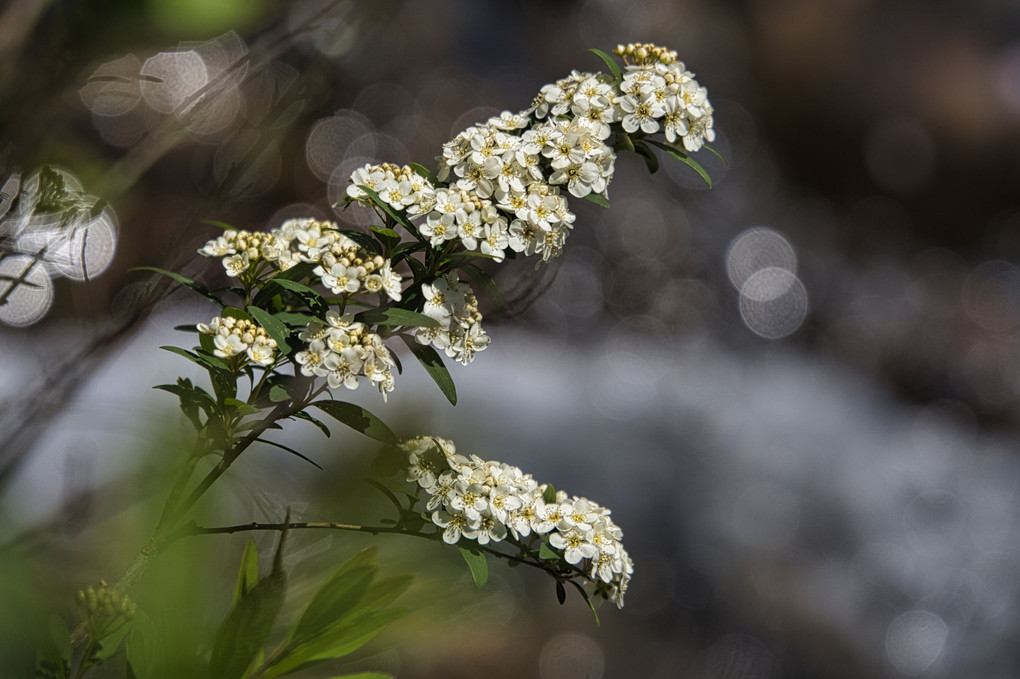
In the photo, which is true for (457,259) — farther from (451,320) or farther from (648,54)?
(648,54)

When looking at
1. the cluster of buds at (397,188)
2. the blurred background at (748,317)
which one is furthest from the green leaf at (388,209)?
the blurred background at (748,317)

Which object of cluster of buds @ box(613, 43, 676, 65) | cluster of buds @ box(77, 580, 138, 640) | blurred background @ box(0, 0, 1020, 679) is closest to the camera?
cluster of buds @ box(77, 580, 138, 640)

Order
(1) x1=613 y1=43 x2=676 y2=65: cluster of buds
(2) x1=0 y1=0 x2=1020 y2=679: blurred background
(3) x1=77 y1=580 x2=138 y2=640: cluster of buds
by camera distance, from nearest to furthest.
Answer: (3) x1=77 y1=580 x2=138 y2=640: cluster of buds, (1) x1=613 y1=43 x2=676 y2=65: cluster of buds, (2) x1=0 y1=0 x2=1020 y2=679: blurred background

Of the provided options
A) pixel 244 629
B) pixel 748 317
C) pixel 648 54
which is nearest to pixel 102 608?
pixel 244 629

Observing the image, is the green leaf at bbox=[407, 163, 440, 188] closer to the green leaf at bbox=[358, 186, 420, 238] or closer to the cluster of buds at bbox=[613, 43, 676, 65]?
the green leaf at bbox=[358, 186, 420, 238]

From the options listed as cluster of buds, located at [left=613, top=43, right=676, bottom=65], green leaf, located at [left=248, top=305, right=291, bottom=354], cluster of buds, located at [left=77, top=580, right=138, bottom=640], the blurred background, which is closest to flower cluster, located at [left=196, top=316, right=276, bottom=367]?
green leaf, located at [left=248, top=305, right=291, bottom=354]

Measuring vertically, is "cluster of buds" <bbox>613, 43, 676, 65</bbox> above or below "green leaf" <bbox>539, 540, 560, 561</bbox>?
above

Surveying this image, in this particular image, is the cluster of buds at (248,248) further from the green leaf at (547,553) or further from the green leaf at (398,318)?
the green leaf at (547,553)
